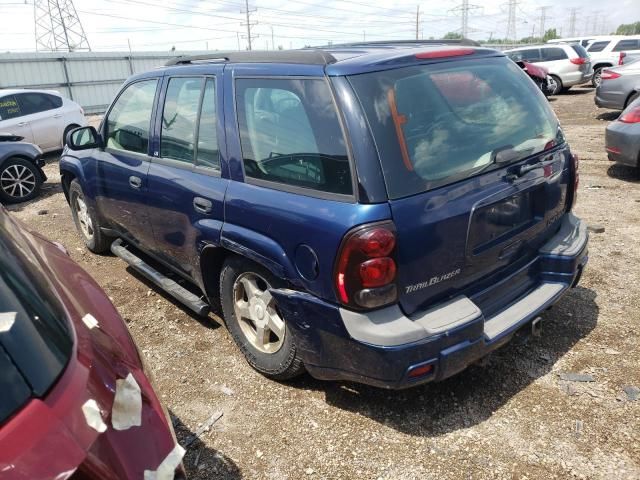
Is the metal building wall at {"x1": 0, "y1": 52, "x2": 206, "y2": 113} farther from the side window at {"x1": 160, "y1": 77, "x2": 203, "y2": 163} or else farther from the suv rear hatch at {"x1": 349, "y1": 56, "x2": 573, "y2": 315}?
the suv rear hatch at {"x1": 349, "y1": 56, "x2": 573, "y2": 315}

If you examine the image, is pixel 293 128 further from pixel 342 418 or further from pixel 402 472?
pixel 402 472

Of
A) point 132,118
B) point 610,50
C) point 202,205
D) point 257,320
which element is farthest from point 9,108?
point 610,50

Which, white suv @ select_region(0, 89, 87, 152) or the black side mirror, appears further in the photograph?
white suv @ select_region(0, 89, 87, 152)

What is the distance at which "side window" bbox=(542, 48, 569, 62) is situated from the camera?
17.7 meters

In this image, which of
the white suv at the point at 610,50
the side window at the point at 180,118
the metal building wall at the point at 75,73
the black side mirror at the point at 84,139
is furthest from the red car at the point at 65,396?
the white suv at the point at 610,50

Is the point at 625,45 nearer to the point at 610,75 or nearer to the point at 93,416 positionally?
the point at 610,75

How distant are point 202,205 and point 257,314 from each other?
2.48ft

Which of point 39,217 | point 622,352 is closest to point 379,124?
point 622,352

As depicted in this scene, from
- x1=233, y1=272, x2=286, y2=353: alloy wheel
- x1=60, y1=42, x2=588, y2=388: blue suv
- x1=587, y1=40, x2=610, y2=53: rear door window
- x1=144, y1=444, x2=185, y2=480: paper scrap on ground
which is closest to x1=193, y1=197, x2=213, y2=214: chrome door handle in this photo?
x1=60, y1=42, x2=588, y2=388: blue suv

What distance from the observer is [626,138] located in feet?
22.4

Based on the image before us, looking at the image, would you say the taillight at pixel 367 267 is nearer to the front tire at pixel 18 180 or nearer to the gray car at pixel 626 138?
the gray car at pixel 626 138

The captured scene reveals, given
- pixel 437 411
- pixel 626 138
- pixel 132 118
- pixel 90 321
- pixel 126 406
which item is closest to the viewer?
pixel 126 406

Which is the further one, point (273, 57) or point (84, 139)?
point (84, 139)

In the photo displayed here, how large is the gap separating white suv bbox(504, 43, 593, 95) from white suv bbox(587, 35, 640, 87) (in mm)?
1938
